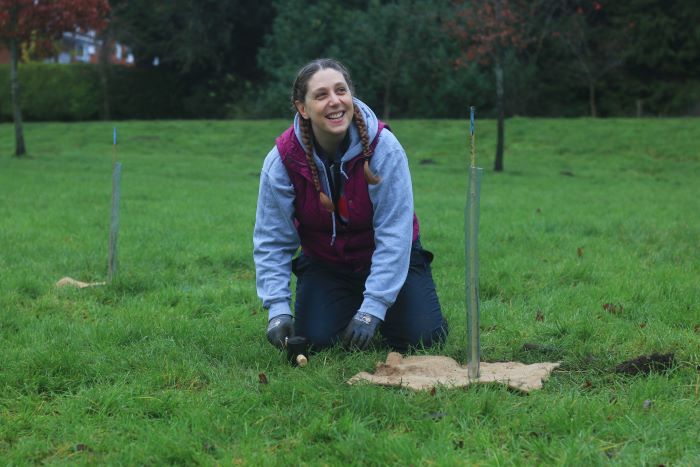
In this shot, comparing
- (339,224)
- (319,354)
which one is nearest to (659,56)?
(339,224)

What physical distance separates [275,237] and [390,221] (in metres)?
0.63

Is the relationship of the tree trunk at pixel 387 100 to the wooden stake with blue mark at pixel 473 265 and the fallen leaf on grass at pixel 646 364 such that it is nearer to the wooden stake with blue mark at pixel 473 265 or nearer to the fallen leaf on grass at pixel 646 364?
the fallen leaf on grass at pixel 646 364

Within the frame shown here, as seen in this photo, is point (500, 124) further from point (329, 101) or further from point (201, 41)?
point (201, 41)

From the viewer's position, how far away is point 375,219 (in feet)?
14.0

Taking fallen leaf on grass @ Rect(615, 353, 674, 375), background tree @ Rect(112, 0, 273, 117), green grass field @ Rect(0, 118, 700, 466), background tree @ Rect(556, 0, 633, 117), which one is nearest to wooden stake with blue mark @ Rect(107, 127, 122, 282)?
green grass field @ Rect(0, 118, 700, 466)

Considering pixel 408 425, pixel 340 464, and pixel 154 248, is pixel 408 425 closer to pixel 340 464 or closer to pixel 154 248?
pixel 340 464

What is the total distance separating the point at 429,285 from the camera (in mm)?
4602

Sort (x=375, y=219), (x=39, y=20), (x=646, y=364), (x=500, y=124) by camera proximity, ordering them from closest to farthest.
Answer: (x=646, y=364) < (x=375, y=219) < (x=500, y=124) < (x=39, y=20)

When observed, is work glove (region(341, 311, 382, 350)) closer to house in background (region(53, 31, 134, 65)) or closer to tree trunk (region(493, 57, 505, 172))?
tree trunk (region(493, 57, 505, 172))

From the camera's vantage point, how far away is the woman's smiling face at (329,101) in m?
4.01

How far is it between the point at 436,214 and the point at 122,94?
2995 cm

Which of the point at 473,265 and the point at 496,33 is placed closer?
the point at 473,265

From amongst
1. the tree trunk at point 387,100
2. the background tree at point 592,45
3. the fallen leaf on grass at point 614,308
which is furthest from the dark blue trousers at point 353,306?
the background tree at point 592,45

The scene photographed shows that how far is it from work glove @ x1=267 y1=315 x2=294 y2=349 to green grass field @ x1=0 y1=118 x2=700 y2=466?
103 millimetres
